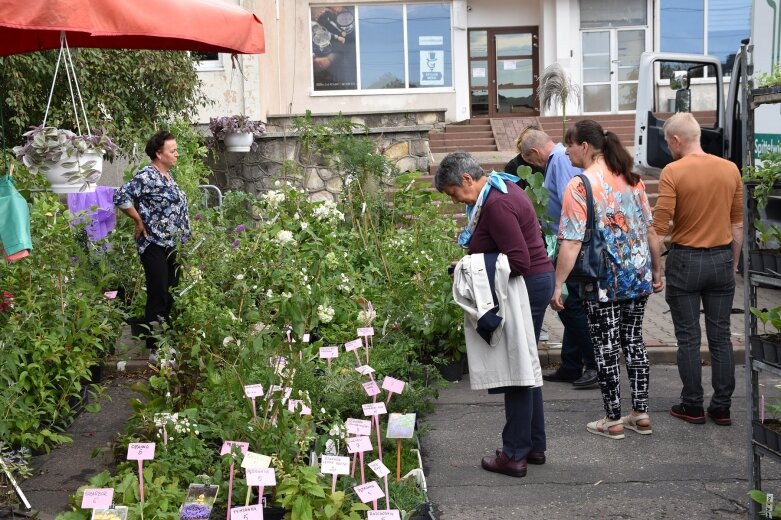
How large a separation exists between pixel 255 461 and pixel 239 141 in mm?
10078

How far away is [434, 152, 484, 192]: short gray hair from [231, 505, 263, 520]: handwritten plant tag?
1.82 meters

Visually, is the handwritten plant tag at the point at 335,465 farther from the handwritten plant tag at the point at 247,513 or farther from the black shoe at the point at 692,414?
the black shoe at the point at 692,414

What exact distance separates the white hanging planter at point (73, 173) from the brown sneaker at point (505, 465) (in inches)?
121

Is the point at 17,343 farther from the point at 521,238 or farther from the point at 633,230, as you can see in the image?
the point at 633,230

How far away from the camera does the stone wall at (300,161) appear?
13.3 m

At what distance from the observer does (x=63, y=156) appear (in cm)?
625

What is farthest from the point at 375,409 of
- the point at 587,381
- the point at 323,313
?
the point at 587,381

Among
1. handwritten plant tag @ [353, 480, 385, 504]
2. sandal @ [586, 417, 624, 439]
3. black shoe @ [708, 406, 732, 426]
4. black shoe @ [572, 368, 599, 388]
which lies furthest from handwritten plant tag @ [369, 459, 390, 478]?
black shoe @ [572, 368, 599, 388]

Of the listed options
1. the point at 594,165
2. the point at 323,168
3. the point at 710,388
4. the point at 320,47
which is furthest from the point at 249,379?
the point at 320,47

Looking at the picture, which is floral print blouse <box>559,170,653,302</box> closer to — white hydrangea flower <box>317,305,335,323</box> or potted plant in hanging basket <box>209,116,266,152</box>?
white hydrangea flower <box>317,305,335,323</box>

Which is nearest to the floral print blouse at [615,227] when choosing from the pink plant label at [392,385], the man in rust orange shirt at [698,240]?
the man in rust orange shirt at [698,240]

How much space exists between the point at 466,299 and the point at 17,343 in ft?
8.08

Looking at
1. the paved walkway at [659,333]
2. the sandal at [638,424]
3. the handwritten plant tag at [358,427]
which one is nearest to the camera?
the handwritten plant tag at [358,427]

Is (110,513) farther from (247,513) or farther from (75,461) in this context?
(75,461)
